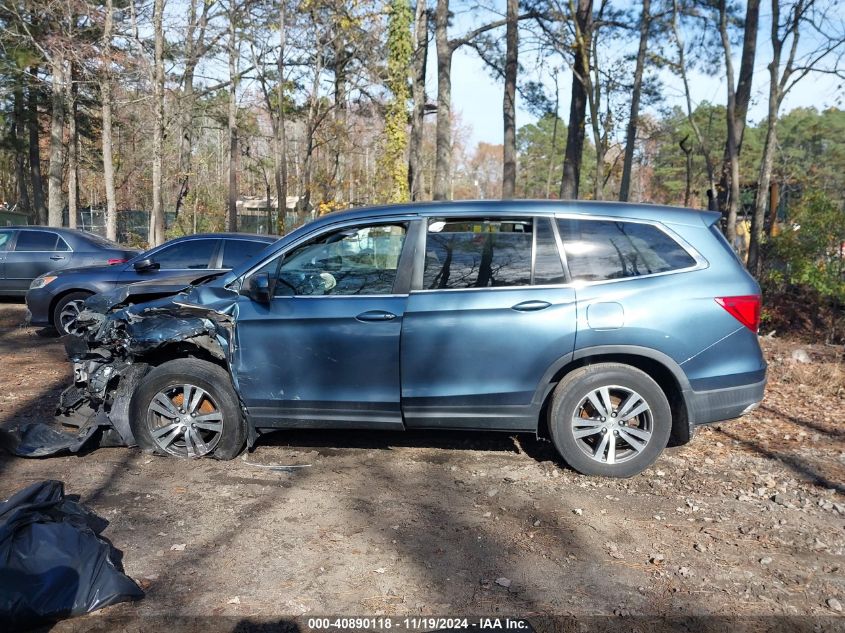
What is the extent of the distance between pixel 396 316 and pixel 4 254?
1058 cm

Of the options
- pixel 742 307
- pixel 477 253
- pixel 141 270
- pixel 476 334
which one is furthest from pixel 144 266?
pixel 742 307

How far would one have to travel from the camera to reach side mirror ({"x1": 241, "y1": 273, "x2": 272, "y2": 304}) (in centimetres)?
470

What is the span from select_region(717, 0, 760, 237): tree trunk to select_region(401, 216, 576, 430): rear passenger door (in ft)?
25.4

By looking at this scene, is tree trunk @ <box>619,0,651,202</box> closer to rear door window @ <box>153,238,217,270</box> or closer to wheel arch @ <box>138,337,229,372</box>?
rear door window @ <box>153,238,217,270</box>

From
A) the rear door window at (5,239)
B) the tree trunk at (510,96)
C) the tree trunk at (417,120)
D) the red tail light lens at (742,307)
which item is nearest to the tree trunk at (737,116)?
the red tail light lens at (742,307)

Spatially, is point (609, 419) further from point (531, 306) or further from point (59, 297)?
point (59, 297)

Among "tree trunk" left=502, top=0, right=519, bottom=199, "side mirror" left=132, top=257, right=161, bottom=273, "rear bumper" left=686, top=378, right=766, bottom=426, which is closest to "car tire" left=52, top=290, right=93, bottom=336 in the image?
"side mirror" left=132, top=257, right=161, bottom=273

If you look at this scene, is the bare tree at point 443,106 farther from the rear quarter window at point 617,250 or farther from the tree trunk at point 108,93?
the rear quarter window at point 617,250

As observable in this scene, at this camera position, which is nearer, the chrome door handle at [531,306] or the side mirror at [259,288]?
the chrome door handle at [531,306]

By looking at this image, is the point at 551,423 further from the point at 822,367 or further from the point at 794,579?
the point at 822,367

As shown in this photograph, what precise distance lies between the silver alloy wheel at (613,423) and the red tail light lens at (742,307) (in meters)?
0.83

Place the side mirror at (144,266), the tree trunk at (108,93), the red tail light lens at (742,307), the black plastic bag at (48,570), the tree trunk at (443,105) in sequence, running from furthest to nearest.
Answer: the tree trunk at (443,105)
the tree trunk at (108,93)
the side mirror at (144,266)
the red tail light lens at (742,307)
the black plastic bag at (48,570)

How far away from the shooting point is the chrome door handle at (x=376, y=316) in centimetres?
457

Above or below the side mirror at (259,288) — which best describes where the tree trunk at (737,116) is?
above
